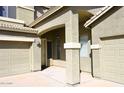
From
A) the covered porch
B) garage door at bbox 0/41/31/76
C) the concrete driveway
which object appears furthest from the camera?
garage door at bbox 0/41/31/76

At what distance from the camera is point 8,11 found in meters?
12.2

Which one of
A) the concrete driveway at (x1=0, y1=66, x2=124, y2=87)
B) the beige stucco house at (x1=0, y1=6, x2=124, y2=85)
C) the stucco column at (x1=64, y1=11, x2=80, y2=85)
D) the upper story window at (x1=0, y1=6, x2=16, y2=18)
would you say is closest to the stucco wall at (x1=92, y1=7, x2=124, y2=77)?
the beige stucco house at (x1=0, y1=6, x2=124, y2=85)

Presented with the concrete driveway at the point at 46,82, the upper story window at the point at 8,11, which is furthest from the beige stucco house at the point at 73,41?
the concrete driveway at the point at 46,82

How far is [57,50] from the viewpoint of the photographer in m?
13.7

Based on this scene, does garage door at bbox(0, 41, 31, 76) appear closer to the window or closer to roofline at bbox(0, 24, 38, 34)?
roofline at bbox(0, 24, 38, 34)

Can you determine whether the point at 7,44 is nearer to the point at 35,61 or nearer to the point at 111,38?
the point at 35,61

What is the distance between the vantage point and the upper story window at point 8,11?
1186 centimetres

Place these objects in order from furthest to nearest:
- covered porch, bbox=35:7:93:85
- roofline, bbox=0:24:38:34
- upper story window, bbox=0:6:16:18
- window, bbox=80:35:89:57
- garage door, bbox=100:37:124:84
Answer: upper story window, bbox=0:6:16:18 → window, bbox=80:35:89:57 → roofline, bbox=0:24:38:34 → garage door, bbox=100:37:124:84 → covered porch, bbox=35:7:93:85

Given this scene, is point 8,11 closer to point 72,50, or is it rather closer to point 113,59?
point 72,50

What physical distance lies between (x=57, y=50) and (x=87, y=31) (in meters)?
4.39

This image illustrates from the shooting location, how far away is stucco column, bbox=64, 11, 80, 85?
279 inches

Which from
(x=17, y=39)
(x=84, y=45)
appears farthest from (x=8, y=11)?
(x=84, y=45)

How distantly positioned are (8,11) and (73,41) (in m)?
7.98
